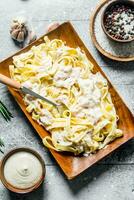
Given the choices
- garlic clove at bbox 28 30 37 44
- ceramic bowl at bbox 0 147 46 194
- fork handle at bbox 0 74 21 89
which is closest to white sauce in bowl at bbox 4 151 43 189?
ceramic bowl at bbox 0 147 46 194

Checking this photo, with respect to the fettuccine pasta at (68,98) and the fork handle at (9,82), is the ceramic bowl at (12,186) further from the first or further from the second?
the fork handle at (9,82)

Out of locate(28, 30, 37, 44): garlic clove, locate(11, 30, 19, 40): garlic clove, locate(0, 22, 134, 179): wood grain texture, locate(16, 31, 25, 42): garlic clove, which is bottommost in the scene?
locate(0, 22, 134, 179): wood grain texture

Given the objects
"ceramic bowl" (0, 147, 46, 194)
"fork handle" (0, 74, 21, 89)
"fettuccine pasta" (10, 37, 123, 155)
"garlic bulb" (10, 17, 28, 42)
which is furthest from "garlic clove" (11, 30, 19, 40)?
"ceramic bowl" (0, 147, 46, 194)

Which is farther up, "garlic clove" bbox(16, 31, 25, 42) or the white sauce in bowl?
"garlic clove" bbox(16, 31, 25, 42)

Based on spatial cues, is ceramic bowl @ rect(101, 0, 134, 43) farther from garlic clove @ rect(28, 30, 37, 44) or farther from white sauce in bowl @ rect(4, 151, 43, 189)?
white sauce in bowl @ rect(4, 151, 43, 189)

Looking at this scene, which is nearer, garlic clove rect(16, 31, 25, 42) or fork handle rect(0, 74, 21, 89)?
fork handle rect(0, 74, 21, 89)

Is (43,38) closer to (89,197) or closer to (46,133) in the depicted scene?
(46,133)

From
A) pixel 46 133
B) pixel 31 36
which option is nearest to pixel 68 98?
pixel 46 133
